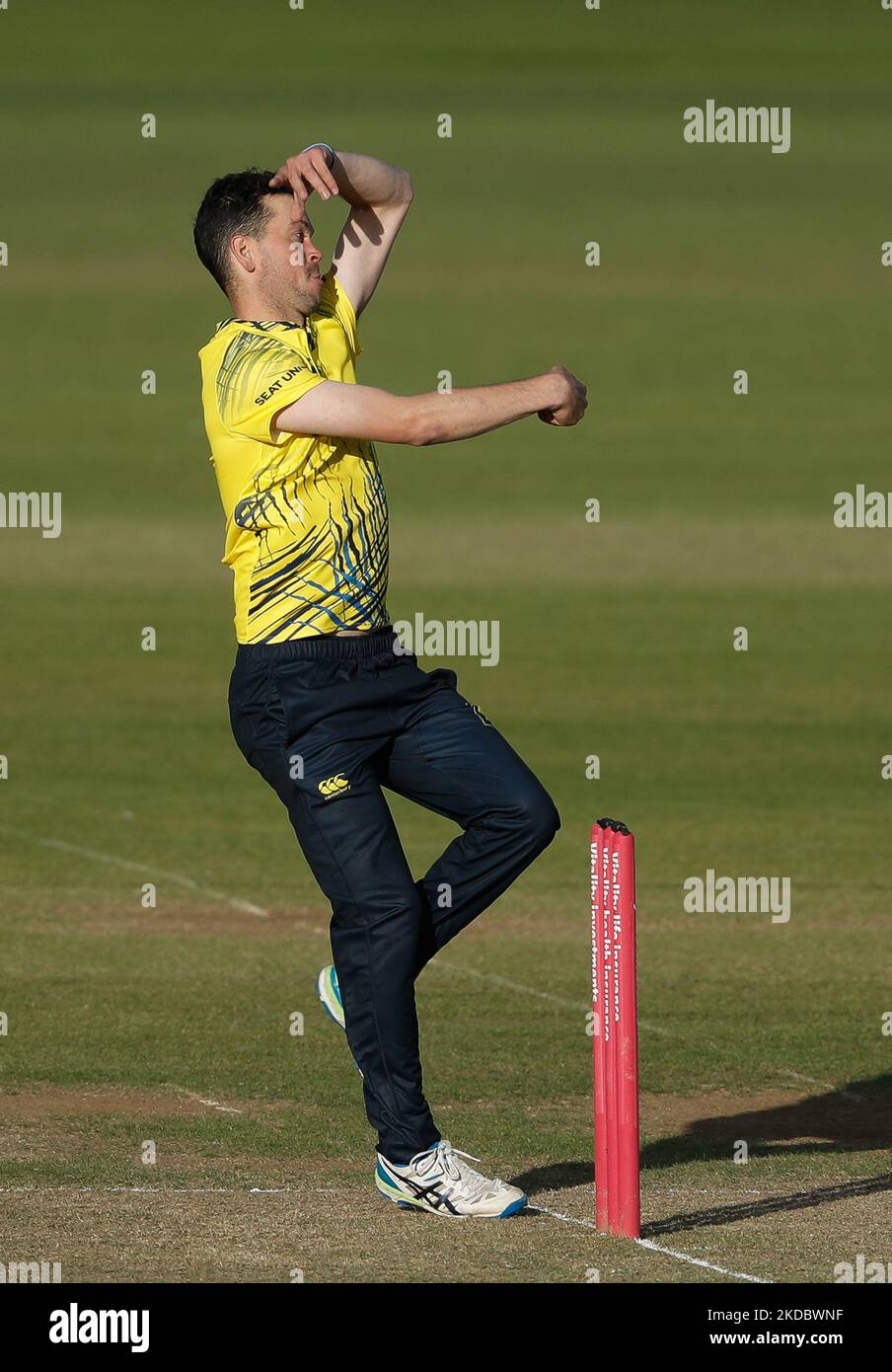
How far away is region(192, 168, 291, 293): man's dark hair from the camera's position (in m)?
8.02

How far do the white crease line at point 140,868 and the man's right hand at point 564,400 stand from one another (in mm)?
6959

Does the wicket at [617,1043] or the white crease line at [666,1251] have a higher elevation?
the wicket at [617,1043]

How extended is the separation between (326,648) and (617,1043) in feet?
5.00

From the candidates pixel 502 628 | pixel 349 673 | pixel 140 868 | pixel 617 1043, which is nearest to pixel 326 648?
pixel 349 673

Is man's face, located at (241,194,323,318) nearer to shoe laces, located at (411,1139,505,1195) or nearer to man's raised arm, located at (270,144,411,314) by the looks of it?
man's raised arm, located at (270,144,411,314)

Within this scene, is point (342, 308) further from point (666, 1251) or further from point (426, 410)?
point (666, 1251)

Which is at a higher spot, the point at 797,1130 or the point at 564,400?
the point at 564,400

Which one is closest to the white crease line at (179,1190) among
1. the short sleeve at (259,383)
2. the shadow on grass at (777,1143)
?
the shadow on grass at (777,1143)

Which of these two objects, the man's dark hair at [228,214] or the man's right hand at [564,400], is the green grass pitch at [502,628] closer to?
the man's right hand at [564,400]

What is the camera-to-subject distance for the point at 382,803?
7848 millimetres

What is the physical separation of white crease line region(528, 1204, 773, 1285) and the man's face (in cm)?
296

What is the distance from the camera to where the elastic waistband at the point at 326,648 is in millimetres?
7887

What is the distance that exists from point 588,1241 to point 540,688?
54.6ft

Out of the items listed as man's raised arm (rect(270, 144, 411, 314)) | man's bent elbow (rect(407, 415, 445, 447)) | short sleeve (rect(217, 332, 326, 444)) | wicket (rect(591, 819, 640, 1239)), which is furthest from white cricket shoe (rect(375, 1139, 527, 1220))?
man's raised arm (rect(270, 144, 411, 314))
